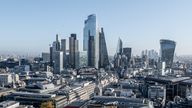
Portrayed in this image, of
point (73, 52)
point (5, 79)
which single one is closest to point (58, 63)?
point (73, 52)

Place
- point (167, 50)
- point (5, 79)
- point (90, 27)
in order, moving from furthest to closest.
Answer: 1. point (90, 27)
2. point (167, 50)
3. point (5, 79)

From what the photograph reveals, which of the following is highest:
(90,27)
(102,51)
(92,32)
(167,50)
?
(90,27)

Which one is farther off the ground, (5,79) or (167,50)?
(167,50)

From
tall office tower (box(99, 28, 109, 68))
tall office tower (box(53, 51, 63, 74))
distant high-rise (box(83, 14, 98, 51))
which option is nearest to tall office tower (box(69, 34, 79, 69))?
distant high-rise (box(83, 14, 98, 51))

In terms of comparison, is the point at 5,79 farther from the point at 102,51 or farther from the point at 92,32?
the point at 92,32

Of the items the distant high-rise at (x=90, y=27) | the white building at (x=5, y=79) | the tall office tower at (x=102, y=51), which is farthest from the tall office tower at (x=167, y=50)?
the white building at (x=5, y=79)

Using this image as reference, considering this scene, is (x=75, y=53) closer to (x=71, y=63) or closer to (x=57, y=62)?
(x=71, y=63)

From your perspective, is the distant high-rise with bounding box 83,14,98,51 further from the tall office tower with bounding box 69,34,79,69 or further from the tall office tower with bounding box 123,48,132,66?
the tall office tower with bounding box 123,48,132,66
